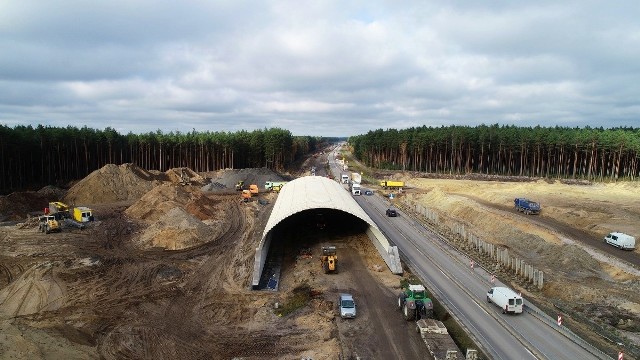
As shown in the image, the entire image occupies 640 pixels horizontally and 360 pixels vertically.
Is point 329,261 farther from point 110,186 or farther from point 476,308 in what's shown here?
point 110,186

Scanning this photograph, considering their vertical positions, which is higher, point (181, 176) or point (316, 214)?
point (181, 176)

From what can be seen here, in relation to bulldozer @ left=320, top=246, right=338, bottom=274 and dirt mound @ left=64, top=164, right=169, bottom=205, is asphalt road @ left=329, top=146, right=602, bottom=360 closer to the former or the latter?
bulldozer @ left=320, top=246, right=338, bottom=274

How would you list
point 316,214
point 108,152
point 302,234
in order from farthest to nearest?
point 108,152 < point 316,214 < point 302,234

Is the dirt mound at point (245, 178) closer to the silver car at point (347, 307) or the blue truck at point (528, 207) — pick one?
the blue truck at point (528, 207)

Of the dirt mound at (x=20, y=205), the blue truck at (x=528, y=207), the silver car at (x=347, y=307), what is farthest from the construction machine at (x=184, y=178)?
→ the silver car at (x=347, y=307)

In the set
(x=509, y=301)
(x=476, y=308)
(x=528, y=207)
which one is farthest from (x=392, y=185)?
(x=509, y=301)
